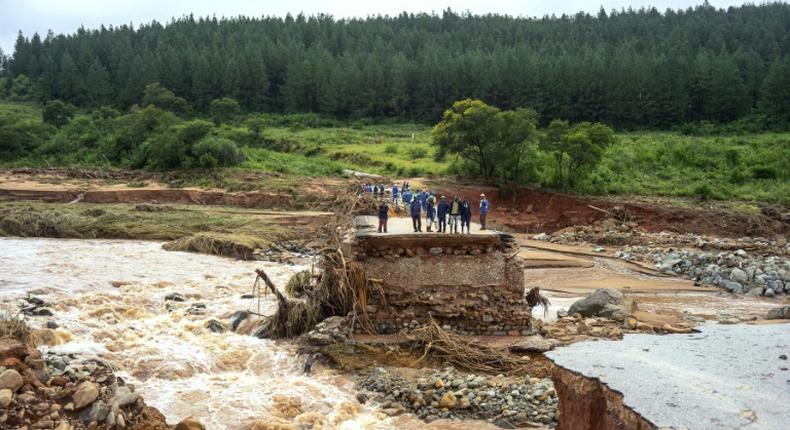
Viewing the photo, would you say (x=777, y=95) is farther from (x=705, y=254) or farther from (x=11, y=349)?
(x=11, y=349)

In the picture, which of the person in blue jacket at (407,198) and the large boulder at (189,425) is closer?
the large boulder at (189,425)

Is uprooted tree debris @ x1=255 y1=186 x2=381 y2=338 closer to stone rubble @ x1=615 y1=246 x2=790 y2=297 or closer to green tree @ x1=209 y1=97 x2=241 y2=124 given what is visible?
stone rubble @ x1=615 y1=246 x2=790 y2=297

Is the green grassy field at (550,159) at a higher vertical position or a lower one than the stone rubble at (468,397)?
higher

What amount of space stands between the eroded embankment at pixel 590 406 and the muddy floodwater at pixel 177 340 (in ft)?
12.6

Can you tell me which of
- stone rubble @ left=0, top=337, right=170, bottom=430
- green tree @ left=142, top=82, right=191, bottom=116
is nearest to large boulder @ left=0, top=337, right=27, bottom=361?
stone rubble @ left=0, top=337, right=170, bottom=430

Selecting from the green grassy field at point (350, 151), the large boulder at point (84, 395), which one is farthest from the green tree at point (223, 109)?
the large boulder at point (84, 395)

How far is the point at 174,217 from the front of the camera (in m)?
30.4

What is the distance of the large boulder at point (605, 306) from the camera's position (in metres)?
16.2

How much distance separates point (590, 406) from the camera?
6852 millimetres

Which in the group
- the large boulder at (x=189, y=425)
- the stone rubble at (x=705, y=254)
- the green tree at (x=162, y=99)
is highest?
the green tree at (x=162, y=99)

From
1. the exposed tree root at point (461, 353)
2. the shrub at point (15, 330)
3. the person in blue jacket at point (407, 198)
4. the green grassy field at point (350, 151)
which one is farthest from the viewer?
the green grassy field at point (350, 151)

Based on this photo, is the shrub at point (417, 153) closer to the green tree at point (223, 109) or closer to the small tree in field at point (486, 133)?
the small tree in field at point (486, 133)

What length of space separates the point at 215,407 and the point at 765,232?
104ft

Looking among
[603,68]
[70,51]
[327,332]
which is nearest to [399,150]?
[603,68]
